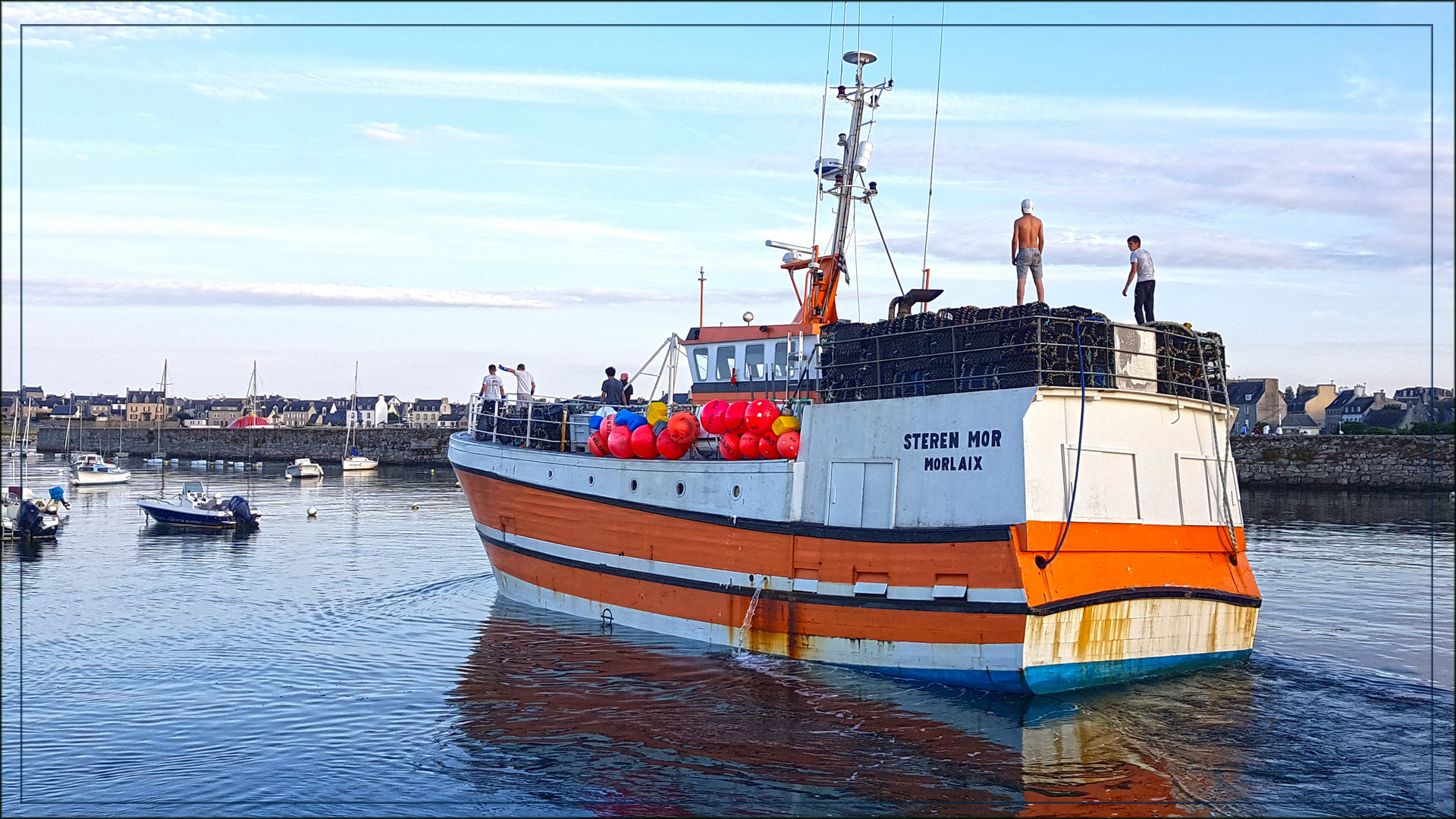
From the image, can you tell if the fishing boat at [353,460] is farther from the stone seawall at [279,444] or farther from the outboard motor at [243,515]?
the outboard motor at [243,515]

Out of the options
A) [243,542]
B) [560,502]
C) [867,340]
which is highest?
[867,340]

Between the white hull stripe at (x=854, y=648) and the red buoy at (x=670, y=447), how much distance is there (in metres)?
2.47

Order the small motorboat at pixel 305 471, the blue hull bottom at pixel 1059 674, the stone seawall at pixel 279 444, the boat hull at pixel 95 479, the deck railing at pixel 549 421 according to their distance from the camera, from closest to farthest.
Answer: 1. the blue hull bottom at pixel 1059 674
2. the deck railing at pixel 549 421
3. the boat hull at pixel 95 479
4. the small motorboat at pixel 305 471
5. the stone seawall at pixel 279 444

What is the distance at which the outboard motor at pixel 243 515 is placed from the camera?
3891 cm

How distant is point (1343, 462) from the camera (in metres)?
53.2

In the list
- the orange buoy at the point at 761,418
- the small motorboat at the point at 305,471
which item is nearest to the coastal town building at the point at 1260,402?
the small motorboat at the point at 305,471

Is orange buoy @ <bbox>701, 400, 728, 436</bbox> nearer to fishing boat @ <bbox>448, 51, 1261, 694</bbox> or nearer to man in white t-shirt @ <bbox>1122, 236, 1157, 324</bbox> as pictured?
fishing boat @ <bbox>448, 51, 1261, 694</bbox>

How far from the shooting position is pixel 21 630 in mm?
19828

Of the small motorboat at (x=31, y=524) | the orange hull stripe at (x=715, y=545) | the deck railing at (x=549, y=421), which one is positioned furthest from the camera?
the small motorboat at (x=31, y=524)

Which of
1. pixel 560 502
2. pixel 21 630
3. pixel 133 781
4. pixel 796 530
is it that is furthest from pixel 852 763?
pixel 21 630

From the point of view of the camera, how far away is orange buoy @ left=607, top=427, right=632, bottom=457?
17.7m

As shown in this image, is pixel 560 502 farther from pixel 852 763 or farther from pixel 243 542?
pixel 243 542

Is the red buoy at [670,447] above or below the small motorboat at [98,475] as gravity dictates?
above

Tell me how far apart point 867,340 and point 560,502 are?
6469mm
